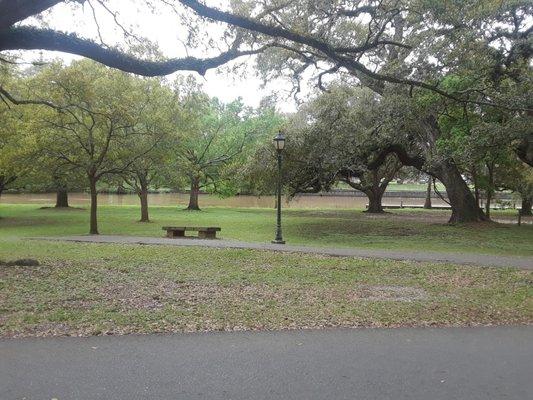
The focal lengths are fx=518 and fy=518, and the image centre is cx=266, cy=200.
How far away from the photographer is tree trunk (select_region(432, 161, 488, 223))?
24.7m

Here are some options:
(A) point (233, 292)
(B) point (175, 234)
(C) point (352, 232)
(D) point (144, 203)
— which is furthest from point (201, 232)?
(D) point (144, 203)

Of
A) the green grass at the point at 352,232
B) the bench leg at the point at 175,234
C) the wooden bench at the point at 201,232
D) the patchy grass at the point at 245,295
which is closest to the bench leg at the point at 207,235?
the wooden bench at the point at 201,232

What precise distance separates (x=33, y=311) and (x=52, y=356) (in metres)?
1.81

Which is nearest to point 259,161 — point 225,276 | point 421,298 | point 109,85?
point 109,85

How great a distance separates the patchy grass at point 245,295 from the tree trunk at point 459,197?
46.6 feet

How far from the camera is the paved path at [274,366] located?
4.20 meters

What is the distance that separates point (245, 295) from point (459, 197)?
1947 cm

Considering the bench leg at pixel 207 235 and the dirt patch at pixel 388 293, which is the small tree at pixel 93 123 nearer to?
the bench leg at pixel 207 235

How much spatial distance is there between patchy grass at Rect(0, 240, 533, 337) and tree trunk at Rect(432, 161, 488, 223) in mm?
14205

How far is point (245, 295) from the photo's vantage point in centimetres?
805

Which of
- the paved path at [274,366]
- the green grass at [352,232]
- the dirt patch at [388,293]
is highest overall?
the paved path at [274,366]

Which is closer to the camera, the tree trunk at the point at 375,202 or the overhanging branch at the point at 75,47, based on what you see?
the overhanging branch at the point at 75,47

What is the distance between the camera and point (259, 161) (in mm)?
24719

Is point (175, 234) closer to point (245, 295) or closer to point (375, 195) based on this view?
point (245, 295)
